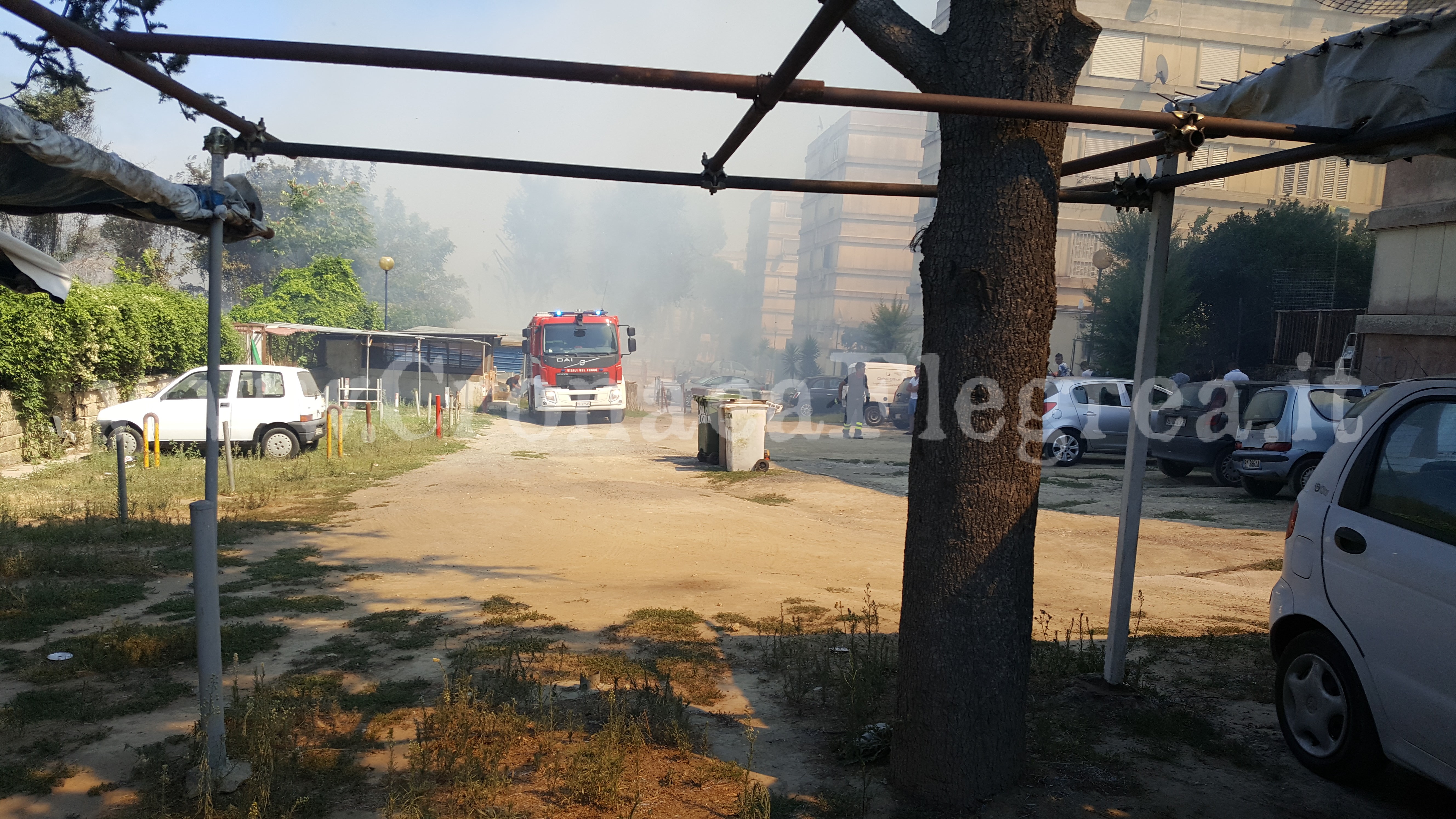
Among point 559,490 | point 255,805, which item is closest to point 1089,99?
point 559,490

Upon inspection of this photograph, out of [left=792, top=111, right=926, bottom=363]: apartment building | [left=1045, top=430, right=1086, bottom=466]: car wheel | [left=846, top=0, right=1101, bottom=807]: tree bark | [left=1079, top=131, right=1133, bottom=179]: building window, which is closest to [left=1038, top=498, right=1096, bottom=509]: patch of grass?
[left=1045, top=430, right=1086, bottom=466]: car wheel

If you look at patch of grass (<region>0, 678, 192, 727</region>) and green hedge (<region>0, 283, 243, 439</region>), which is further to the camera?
green hedge (<region>0, 283, 243, 439</region>)

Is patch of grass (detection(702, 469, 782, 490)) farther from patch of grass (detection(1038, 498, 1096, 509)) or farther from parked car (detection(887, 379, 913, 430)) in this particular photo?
parked car (detection(887, 379, 913, 430))

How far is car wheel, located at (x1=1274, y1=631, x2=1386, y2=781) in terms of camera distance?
3.47m

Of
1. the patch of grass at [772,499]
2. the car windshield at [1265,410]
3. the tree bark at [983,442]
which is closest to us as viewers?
the tree bark at [983,442]

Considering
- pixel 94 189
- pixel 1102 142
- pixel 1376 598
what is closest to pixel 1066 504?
pixel 1376 598

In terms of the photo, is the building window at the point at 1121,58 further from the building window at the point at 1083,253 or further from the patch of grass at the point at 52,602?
the patch of grass at the point at 52,602

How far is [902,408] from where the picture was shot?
2764 centimetres

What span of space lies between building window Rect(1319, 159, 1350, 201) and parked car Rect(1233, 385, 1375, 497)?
1476 inches

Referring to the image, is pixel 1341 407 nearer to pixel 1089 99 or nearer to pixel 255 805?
pixel 255 805

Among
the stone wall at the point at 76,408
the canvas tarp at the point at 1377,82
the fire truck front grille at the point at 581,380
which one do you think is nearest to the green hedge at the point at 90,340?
the stone wall at the point at 76,408

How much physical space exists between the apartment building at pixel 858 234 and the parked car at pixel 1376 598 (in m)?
64.1

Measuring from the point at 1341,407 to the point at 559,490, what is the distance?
11.0 meters

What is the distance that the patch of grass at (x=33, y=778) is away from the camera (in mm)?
3422
